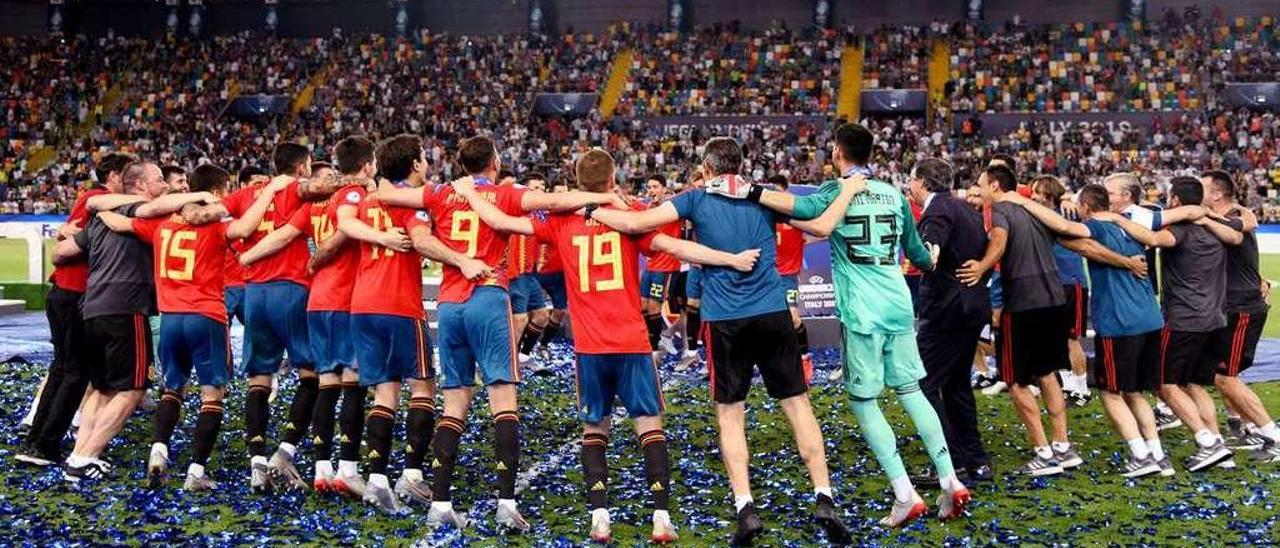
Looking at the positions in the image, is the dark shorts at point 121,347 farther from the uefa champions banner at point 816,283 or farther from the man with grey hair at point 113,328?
the uefa champions banner at point 816,283

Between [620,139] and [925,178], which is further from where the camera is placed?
[620,139]

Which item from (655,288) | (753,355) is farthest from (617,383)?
(655,288)

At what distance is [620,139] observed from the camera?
4444 centimetres

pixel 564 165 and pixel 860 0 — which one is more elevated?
pixel 860 0

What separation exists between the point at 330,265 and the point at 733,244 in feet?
8.69

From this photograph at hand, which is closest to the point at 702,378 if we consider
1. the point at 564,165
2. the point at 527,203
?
the point at 527,203

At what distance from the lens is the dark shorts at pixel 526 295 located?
1270cm

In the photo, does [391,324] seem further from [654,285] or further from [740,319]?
[654,285]

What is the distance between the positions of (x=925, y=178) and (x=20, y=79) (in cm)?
5231

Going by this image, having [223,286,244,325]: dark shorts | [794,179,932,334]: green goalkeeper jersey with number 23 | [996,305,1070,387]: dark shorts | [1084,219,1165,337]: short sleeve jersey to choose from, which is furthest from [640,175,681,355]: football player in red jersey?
[794,179,932,334]: green goalkeeper jersey with number 23

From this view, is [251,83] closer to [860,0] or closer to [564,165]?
[564,165]

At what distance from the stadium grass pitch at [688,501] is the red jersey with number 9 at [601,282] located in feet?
3.58

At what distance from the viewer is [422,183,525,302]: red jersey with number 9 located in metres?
7.59

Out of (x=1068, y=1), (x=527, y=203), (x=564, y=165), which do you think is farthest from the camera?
(x=1068, y=1)
